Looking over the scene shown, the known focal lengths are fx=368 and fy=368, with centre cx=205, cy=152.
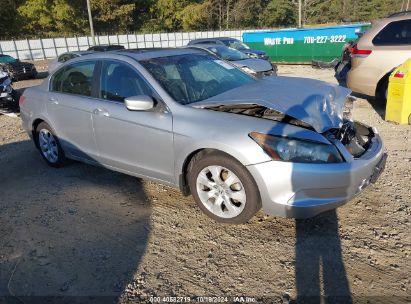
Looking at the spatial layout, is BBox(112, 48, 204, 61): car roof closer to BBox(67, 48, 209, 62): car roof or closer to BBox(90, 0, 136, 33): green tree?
BBox(67, 48, 209, 62): car roof

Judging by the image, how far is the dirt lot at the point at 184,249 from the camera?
2656 mm

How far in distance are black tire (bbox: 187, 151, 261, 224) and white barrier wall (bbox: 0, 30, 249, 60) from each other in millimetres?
28587

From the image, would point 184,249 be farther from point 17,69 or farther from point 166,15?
point 166,15

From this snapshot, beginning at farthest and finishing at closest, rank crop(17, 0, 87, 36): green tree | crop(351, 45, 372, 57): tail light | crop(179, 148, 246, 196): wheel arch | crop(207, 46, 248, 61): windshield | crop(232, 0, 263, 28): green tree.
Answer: crop(232, 0, 263, 28): green tree → crop(17, 0, 87, 36): green tree → crop(207, 46, 248, 61): windshield → crop(351, 45, 372, 57): tail light → crop(179, 148, 246, 196): wheel arch

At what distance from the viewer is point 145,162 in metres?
3.83

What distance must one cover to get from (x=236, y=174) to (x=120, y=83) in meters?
1.76

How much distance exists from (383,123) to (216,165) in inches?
187

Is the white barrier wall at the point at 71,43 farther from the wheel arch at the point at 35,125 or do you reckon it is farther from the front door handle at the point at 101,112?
the front door handle at the point at 101,112

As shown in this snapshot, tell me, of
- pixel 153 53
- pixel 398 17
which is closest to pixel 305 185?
pixel 153 53

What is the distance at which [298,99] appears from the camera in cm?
348

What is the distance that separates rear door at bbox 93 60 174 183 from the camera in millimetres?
3619

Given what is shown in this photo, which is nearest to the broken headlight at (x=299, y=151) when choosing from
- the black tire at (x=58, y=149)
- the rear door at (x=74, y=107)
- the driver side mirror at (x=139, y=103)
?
the driver side mirror at (x=139, y=103)

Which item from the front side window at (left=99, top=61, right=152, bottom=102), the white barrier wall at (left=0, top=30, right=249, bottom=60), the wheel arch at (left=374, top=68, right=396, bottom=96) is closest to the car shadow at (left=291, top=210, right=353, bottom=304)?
the front side window at (left=99, top=61, right=152, bottom=102)

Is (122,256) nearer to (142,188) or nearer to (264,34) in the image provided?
(142,188)
